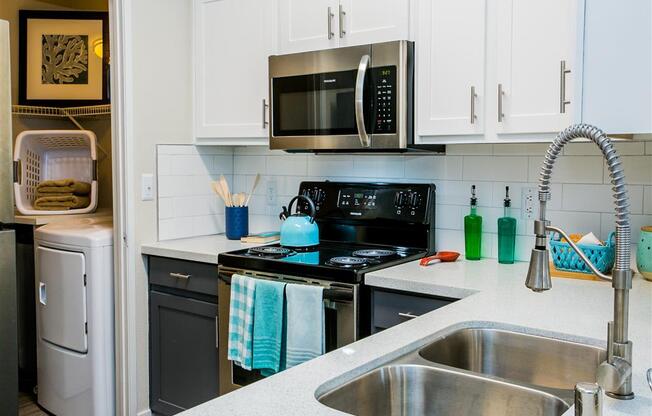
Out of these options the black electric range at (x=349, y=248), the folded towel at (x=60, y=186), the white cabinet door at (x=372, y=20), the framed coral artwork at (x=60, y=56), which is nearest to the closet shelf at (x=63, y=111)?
the framed coral artwork at (x=60, y=56)

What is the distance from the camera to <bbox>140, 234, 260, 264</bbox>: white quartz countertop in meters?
2.78

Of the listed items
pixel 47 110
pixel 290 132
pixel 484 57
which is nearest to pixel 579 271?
pixel 484 57

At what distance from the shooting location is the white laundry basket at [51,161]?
3.77 meters

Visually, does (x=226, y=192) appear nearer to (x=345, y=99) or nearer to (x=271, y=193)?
(x=271, y=193)

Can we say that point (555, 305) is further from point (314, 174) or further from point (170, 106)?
point (170, 106)

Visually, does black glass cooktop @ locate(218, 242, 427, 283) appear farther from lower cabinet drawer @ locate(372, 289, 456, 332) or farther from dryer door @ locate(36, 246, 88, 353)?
dryer door @ locate(36, 246, 88, 353)

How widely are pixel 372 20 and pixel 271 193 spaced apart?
3.72 ft

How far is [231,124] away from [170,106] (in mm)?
317

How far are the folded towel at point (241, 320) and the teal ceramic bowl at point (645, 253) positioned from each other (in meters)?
1.38

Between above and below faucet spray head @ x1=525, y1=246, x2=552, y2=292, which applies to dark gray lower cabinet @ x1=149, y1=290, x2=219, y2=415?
below

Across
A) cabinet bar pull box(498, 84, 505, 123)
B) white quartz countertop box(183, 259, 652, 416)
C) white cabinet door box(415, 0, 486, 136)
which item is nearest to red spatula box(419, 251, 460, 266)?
white quartz countertop box(183, 259, 652, 416)

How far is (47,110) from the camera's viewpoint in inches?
161

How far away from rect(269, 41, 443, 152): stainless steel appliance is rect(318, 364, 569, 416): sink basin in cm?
131

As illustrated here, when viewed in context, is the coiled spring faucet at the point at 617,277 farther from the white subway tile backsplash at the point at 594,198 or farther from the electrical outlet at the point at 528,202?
the electrical outlet at the point at 528,202
